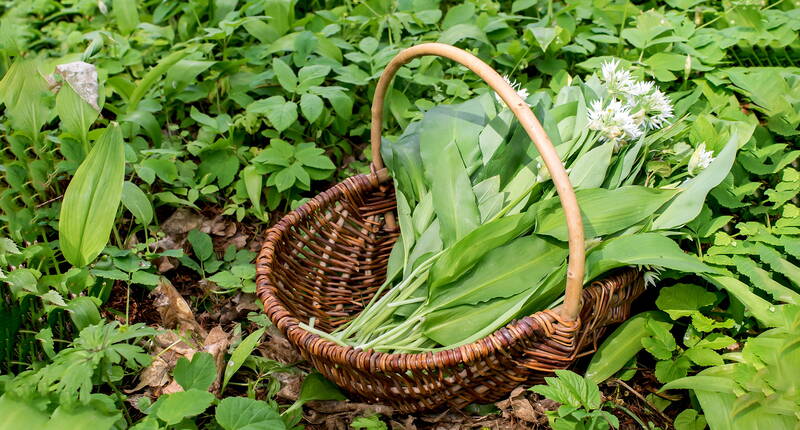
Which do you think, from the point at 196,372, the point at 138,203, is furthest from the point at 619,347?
the point at 138,203

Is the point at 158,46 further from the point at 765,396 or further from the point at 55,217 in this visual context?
the point at 765,396

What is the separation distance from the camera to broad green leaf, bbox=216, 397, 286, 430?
1.21 m

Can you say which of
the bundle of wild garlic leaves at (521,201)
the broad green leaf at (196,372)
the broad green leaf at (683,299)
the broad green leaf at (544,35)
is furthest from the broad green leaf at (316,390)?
the broad green leaf at (544,35)

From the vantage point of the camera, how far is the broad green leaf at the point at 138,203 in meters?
1.75

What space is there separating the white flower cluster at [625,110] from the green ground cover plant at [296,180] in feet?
0.14

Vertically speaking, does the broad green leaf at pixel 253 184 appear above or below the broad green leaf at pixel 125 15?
below

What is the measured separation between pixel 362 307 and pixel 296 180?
0.45m

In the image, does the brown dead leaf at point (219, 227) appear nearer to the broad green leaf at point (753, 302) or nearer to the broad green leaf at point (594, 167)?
the broad green leaf at point (594, 167)

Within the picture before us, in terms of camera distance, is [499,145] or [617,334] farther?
[499,145]

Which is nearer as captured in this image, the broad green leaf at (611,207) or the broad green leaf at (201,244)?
the broad green leaf at (611,207)

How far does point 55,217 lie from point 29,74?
416 mm

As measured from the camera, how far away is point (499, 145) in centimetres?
162

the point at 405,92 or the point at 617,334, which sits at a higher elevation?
the point at 405,92

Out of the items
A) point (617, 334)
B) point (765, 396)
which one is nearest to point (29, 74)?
point (617, 334)
